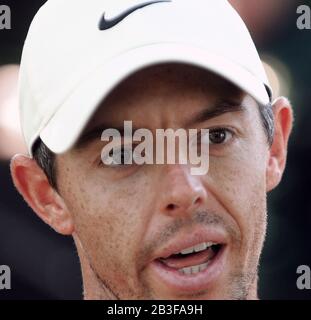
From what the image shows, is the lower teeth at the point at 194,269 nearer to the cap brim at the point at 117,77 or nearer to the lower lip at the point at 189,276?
the lower lip at the point at 189,276

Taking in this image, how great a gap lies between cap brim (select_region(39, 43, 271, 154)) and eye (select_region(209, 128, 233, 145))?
0.36 feet

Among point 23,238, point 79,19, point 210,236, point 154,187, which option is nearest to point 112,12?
point 79,19

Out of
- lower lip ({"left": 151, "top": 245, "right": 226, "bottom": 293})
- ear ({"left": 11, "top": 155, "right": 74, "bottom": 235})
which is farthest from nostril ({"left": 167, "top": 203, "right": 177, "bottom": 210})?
ear ({"left": 11, "top": 155, "right": 74, "bottom": 235})

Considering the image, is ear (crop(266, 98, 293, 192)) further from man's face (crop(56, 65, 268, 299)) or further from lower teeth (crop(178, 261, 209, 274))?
lower teeth (crop(178, 261, 209, 274))

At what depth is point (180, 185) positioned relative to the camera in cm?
91

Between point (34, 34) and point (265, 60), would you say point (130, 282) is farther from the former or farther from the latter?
point (265, 60)

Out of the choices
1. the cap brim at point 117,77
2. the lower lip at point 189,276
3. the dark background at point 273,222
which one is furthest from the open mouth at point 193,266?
the dark background at point 273,222

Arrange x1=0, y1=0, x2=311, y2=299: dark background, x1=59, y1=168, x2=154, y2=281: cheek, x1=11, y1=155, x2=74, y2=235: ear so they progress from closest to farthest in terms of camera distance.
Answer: x1=59, y1=168, x2=154, y2=281: cheek → x1=11, y1=155, x2=74, y2=235: ear → x1=0, y1=0, x2=311, y2=299: dark background

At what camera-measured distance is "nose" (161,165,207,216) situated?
90 centimetres

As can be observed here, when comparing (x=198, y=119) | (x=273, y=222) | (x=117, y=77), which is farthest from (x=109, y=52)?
(x=273, y=222)

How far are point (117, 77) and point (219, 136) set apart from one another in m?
0.23

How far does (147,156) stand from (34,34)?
31cm

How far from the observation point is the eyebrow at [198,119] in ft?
2.91

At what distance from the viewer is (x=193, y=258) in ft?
3.21
